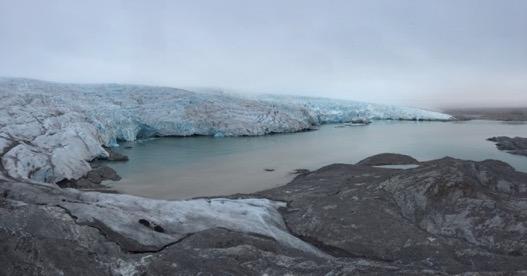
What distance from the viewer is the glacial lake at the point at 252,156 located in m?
20.8

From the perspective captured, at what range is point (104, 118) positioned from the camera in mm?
35031

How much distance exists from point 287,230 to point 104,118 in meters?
26.5

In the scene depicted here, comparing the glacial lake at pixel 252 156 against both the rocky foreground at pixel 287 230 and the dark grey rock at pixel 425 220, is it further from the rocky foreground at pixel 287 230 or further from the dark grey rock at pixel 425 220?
the dark grey rock at pixel 425 220

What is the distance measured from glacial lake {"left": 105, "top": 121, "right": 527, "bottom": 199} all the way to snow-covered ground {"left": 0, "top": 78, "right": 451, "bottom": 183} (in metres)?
1.72

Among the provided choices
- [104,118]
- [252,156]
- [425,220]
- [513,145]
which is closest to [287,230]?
[425,220]

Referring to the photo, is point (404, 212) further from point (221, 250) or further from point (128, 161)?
point (128, 161)

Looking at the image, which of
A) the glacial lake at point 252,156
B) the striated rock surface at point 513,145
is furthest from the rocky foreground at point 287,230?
the striated rock surface at point 513,145

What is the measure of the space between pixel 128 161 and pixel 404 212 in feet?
63.2

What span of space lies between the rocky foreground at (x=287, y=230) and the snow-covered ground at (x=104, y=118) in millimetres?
9441

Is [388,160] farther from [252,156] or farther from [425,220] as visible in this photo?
[425,220]

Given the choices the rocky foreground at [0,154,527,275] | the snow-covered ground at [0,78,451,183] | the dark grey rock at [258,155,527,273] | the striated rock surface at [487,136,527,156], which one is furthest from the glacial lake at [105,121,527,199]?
the dark grey rock at [258,155,527,273]

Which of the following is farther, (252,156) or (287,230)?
(252,156)

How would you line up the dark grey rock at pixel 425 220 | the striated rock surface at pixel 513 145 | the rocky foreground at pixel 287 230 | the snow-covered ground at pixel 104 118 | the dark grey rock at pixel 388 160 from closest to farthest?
the rocky foreground at pixel 287 230 → the dark grey rock at pixel 425 220 → the snow-covered ground at pixel 104 118 → the dark grey rock at pixel 388 160 → the striated rock surface at pixel 513 145

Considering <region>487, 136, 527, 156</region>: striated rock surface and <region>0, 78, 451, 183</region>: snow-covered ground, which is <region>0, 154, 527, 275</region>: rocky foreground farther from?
<region>487, 136, 527, 156</region>: striated rock surface
